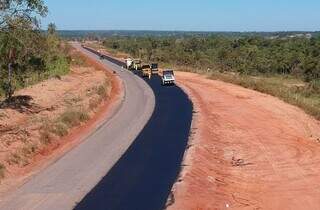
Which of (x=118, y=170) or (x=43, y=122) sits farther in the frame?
(x=43, y=122)

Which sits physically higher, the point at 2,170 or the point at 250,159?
the point at 2,170

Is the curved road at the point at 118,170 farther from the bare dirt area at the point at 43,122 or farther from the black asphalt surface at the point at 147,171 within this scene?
the bare dirt area at the point at 43,122

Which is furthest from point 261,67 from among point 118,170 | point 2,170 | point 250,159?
point 2,170

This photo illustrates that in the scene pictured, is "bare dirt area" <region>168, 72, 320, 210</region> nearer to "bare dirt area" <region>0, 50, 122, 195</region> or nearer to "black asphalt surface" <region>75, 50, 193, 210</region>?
"black asphalt surface" <region>75, 50, 193, 210</region>

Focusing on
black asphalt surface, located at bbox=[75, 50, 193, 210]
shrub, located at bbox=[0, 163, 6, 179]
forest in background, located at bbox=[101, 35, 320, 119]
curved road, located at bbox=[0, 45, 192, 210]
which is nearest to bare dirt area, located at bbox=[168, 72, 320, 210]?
black asphalt surface, located at bbox=[75, 50, 193, 210]

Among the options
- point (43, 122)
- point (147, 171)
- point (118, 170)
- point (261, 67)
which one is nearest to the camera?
point (147, 171)

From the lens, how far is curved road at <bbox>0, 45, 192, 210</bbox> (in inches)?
699

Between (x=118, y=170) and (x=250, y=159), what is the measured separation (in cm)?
661

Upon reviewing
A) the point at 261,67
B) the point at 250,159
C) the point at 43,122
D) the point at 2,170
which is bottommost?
the point at 261,67

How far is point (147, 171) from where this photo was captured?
21.3 m

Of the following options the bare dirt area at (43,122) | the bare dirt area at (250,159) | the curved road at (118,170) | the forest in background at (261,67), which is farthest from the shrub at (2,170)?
the forest in background at (261,67)

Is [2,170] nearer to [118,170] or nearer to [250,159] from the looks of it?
[118,170]

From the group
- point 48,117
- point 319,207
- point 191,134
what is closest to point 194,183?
point 319,207

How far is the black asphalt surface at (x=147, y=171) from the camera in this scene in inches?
691
